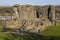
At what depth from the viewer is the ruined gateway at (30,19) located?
229 ft

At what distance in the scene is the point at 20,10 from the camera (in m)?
78.5

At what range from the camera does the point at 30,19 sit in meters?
76.7

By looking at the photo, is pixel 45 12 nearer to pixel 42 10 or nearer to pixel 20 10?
pixel 42 10

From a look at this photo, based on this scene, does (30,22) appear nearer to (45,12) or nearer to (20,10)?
(20,10)

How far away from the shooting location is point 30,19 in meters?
76.7

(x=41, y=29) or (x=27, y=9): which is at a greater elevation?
(x=27, y=9)

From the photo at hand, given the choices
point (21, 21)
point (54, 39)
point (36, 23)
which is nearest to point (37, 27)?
point (36, 23)

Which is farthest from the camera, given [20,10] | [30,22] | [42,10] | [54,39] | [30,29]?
[42,10]

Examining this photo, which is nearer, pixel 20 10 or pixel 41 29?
pixel 41 29

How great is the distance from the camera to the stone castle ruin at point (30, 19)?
6975 centimetres

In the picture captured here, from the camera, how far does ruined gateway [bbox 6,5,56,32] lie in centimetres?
6979

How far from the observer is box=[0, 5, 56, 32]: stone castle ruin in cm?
6975

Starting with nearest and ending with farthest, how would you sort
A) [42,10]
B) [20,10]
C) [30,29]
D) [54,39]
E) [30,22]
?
[54,39] → [30,29] → [30,22] → [20,10] → [42,10]

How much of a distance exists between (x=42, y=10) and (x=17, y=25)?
64.7ft
